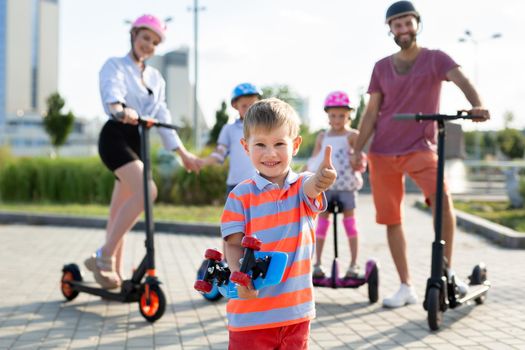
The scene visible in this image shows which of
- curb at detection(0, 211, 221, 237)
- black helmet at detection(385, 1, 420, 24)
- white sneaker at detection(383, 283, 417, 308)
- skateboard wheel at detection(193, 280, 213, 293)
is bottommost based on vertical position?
curb at detection(0, 211, 221, 237)

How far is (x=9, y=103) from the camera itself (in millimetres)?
145000

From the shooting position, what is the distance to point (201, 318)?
4.69 m

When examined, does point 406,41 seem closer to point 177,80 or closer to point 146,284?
point 146,284

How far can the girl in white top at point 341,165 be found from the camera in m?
5.56

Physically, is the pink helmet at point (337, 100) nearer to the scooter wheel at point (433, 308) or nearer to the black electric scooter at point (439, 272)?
the black electric scooter at point (439, 272)

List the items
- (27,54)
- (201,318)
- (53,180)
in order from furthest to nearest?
(27,54)
(53,180)
(201,318)

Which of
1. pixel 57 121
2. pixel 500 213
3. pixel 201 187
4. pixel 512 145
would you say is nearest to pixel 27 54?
pixel 57 121

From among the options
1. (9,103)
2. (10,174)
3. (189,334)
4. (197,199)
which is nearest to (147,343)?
(189,334)

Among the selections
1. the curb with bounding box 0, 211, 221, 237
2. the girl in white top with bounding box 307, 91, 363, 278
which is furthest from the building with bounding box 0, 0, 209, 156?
the girl in white top with bounding box 307, 91, 363, 278

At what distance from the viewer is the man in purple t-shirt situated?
187 inches

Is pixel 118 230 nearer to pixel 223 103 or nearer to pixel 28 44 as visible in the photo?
pixel 223 103

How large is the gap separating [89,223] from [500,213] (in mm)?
7480

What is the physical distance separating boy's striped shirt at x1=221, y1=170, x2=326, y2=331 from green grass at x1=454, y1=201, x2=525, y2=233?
8388mm

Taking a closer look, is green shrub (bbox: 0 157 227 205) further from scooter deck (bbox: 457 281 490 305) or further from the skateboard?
the skateboard
